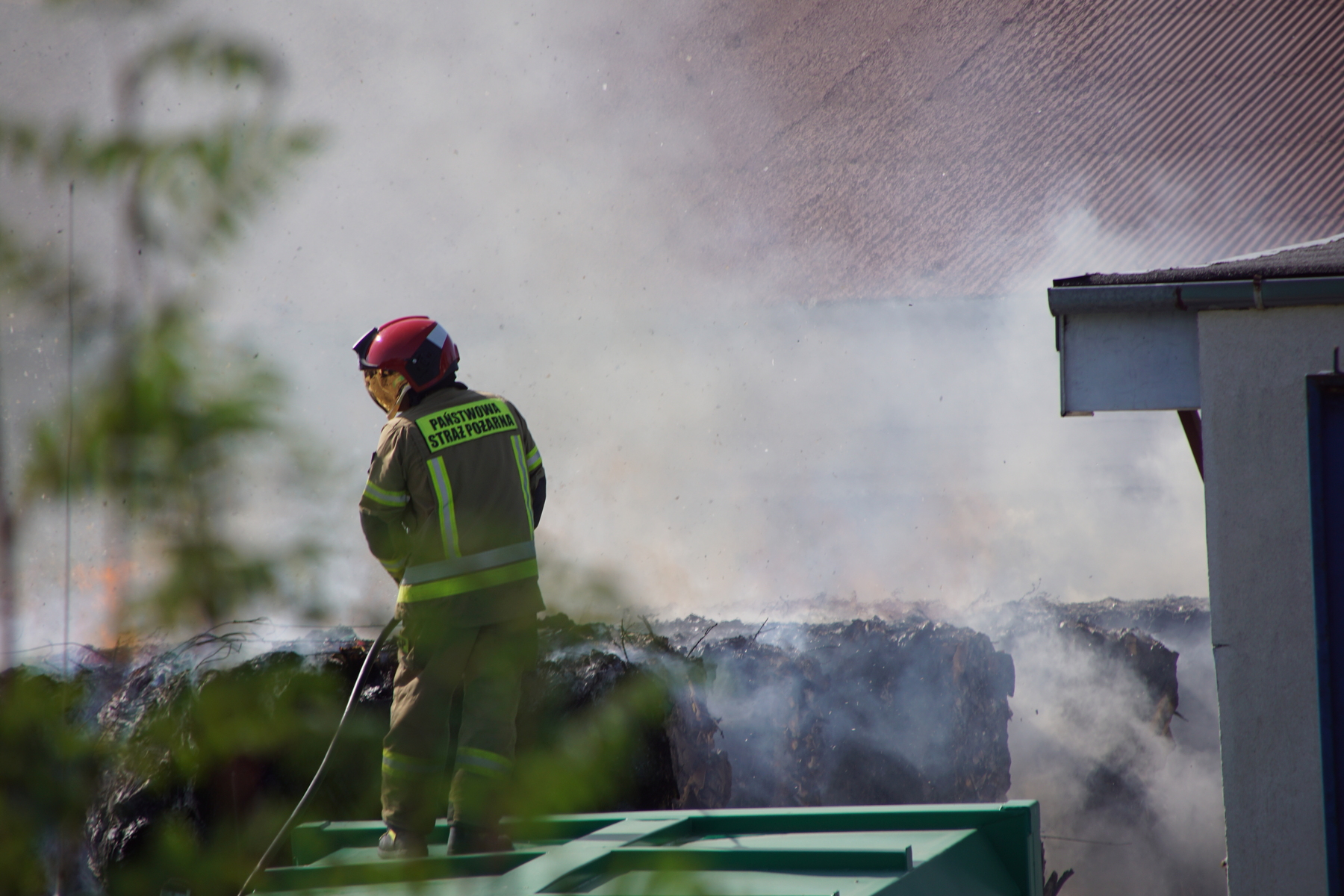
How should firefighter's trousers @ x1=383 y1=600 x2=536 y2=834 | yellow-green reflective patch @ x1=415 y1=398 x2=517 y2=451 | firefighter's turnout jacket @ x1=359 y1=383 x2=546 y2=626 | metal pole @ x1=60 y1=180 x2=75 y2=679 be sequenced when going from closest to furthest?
metal pole @ x1=60 y1=180 x2=75 y2=679, firefighter's trousers @ x1=383 y1=600 x2=536 y2=834, firefighter's turnout jacket @ x1=359 y1=383 x2=546 y2=626, yellow-green reflective patch @ x1=415 y1=398 x2=517 y2=451

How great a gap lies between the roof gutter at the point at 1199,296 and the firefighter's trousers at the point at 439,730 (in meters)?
1.84

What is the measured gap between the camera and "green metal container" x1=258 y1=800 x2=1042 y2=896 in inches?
85.8

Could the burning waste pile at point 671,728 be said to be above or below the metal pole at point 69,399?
below

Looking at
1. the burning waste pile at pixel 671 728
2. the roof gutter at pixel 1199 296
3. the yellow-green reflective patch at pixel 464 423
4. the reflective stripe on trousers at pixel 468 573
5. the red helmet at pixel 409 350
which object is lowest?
the burning waste pile at pixel 671 728

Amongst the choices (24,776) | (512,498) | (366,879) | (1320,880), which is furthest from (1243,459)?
(24,776)

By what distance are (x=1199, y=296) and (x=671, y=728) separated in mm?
4120

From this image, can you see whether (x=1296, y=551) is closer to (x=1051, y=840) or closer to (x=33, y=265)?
(x=33, y=265)

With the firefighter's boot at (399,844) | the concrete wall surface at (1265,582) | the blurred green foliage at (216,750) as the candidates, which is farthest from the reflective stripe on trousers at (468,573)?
the concrete wall surface at (1265,582)

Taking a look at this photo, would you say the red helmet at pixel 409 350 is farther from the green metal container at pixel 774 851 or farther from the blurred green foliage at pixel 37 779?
the blurred green foliage at pixel 37 779

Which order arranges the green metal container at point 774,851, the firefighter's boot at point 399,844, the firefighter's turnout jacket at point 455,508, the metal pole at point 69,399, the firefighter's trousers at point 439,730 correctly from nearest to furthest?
1. the metal pole at point 69,399
2. the green metal container at point 774,851
3. the firefighter's boot at point 399,844
4. the firefighter's trousers at point 439,730
5. the firefighter's turnout jacket at point 455,508

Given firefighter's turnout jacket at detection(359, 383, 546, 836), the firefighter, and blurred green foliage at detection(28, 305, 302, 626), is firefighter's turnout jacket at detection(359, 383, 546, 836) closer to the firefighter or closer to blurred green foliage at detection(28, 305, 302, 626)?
the firefighter

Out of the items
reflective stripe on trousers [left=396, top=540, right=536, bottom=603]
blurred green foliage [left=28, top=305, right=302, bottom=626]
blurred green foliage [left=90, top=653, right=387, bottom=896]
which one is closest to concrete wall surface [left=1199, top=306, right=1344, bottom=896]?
reflective stripe on trousers [left=396, top=540, right=536, bottom=603]

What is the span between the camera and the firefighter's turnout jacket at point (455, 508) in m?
2.91

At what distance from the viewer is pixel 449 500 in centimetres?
301
